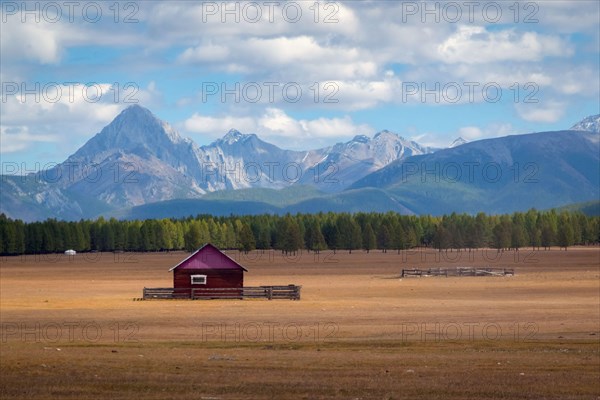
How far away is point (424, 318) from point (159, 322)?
1350cm

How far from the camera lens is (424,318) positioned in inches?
2078

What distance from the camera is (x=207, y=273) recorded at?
249 ft

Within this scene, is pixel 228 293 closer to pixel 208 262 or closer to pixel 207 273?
pixel 207 273

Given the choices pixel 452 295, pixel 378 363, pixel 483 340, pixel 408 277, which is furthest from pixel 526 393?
pixel 408 277

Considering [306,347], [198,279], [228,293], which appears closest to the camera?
[306,347]

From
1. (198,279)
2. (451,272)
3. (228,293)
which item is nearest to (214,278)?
(198,279)

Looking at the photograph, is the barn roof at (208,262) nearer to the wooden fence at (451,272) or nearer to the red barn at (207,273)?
the red barn at (207,273)

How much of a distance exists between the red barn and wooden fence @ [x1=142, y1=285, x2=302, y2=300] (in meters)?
0.74

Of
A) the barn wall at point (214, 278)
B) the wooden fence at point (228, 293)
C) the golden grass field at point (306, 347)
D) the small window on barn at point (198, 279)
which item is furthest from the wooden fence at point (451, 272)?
the small window on barn at point (198, 279)

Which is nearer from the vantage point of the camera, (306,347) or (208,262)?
(306,347)

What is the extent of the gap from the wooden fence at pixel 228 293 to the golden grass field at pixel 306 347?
1907 mm

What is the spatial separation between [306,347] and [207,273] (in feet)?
128

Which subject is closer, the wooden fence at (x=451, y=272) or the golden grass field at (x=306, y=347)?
the golden grass field at (x=306, y=347)

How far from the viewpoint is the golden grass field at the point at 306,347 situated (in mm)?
26734
